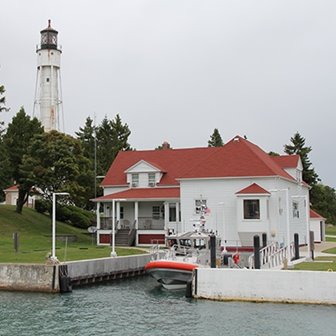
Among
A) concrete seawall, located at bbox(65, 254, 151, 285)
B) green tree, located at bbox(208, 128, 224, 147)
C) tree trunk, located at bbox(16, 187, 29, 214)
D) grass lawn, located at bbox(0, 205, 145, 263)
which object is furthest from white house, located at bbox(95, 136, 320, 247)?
green tree, located at bbox(208, 128, 224, 147)

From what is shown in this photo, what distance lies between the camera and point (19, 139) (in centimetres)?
5778

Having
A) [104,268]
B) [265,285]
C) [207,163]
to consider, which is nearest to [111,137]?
[207,163]

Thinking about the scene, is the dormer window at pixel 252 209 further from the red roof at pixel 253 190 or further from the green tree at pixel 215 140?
the green tree at pixel 215 140

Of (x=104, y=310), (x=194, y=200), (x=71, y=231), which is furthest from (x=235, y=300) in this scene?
(x=71, y=231)

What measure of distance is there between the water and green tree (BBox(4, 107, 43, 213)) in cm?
2724

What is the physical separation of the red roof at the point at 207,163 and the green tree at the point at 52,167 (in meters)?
3.23

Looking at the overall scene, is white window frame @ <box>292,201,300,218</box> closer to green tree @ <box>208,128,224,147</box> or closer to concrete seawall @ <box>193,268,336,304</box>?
concrete seawall @ <box>193,268,336,304</box>

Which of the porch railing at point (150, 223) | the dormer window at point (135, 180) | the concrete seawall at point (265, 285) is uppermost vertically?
the dormer window at point (135, 180)

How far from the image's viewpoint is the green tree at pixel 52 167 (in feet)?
174

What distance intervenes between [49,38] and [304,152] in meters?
39.1

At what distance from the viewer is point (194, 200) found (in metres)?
47.4

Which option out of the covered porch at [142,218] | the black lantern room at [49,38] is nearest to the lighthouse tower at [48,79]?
the black lantern room at [49,38]

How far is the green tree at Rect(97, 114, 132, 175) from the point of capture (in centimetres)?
8575

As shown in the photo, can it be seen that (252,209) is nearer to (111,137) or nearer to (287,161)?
(287,161)
